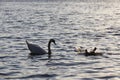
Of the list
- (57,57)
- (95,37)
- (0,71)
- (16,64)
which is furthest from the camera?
(95,37)

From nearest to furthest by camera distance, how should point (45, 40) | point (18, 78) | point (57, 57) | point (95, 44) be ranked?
point (18, 78) → point (57, 57) → point (95, 44) → point (45, 40)

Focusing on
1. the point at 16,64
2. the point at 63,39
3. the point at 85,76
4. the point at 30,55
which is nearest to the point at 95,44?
the point at 63,39

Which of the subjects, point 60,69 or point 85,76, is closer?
point 85,76

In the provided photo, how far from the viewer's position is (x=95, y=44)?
34.1 meters

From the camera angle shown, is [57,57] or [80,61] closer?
[80,61]

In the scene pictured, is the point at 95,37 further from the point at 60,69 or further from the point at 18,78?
the point at 18,78

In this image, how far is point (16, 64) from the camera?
81.1 ft

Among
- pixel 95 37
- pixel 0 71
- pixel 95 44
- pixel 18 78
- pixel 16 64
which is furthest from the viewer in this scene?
pixel 95 37

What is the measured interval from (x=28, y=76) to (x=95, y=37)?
19105 mm

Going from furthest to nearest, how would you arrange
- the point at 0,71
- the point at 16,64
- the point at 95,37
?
1. the point at 95,37
2. the point at 16,64
3. the point at 0,71

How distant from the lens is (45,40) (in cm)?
3712

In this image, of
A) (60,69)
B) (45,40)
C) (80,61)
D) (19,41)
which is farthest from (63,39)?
(60,69)

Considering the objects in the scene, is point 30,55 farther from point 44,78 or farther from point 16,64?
point 44,78

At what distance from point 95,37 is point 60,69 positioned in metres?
16.7
